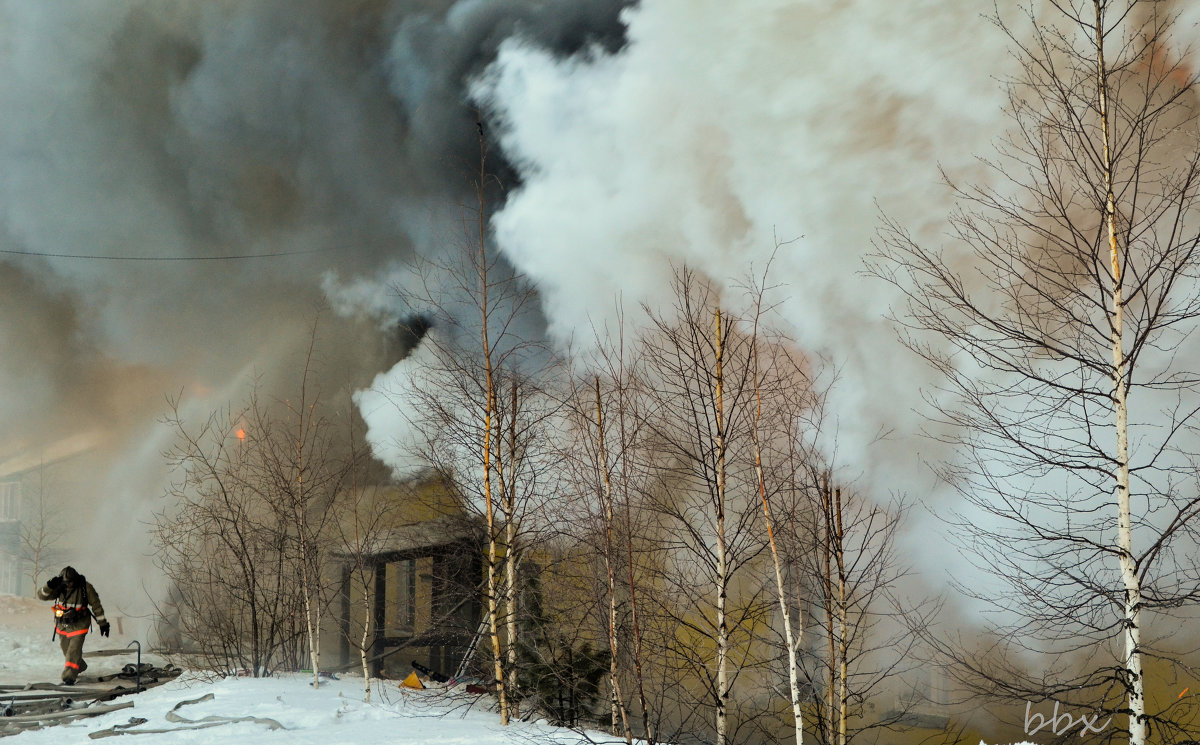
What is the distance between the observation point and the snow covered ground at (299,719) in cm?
973

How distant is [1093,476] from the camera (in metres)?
11.8

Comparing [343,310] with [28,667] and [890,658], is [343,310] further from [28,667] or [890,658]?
[890,658]

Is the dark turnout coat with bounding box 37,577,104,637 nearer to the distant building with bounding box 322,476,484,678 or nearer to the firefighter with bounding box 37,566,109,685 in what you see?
the firefighter with bounding box 37,566,109,685

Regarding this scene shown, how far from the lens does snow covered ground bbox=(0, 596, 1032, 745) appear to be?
31.9 ft

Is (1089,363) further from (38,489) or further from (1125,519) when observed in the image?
(38,489)

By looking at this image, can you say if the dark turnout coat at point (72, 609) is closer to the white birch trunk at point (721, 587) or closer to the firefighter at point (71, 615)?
the firefighter at point (71, 615)

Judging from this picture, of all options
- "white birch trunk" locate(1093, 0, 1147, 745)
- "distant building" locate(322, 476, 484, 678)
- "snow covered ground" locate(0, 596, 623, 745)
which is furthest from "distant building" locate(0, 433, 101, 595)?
"white birch trunk" locate(1093, 0, 1147, 745)

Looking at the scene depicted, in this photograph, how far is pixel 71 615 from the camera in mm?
15805

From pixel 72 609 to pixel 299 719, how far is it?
24.6 feet

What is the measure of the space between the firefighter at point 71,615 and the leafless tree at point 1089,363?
13.6 meters

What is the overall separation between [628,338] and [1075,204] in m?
8.16

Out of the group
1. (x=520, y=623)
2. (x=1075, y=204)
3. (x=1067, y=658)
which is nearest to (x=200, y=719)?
(x=520, y=623)

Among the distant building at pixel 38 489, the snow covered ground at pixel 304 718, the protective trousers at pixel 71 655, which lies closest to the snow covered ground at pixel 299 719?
the snow covered ground at pixel 304 718

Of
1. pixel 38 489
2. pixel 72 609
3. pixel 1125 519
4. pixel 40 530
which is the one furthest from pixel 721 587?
pixel 38 489
